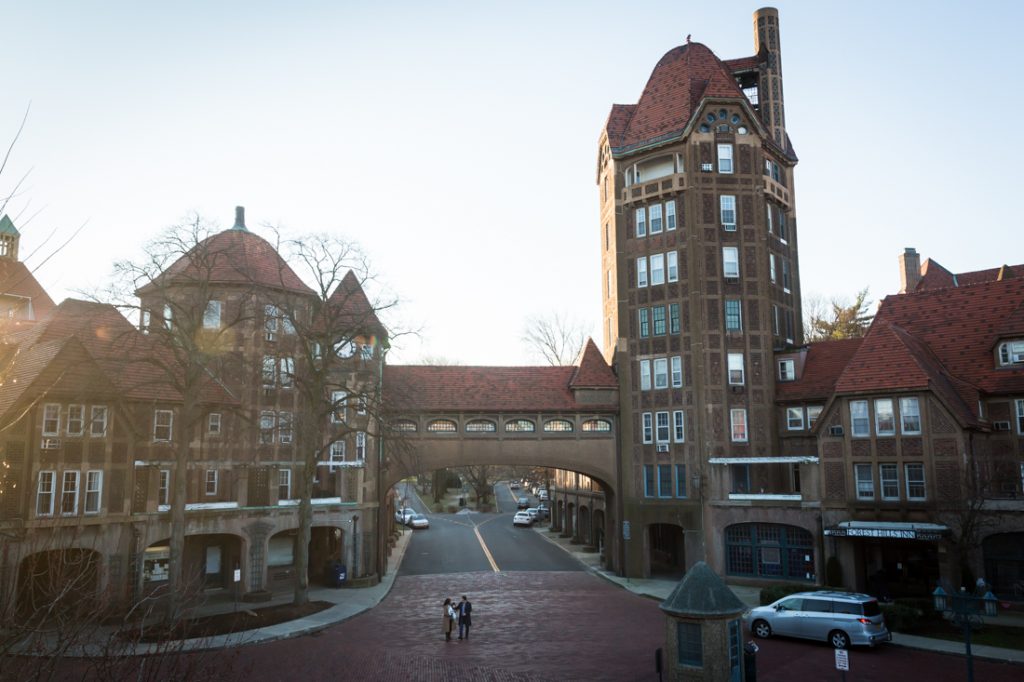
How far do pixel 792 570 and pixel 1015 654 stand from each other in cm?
1470

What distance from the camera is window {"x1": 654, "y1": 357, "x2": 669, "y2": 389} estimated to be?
43.0m

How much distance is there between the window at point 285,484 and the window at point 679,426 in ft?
66.7

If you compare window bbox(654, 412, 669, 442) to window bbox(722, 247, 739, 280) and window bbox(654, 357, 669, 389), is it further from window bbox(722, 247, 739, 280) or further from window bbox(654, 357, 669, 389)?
window bbox(722, 247, 739, 280)

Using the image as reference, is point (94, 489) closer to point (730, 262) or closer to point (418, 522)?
point (730, 262)

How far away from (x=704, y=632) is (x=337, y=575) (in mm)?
23759

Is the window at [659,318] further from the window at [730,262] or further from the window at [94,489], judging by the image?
the window at [94,489]

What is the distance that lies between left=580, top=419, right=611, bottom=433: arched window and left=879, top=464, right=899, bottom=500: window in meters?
14.4

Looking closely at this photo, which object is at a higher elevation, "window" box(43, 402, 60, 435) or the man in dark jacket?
"window" box(43, 402, 60, 435)

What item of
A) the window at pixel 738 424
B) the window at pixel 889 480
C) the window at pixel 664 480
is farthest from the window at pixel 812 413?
the window at pixel 664 480

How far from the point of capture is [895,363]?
116 feet

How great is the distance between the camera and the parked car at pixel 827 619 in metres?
24.7

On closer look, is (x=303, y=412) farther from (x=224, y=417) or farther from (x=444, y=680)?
(x=444, y=680)

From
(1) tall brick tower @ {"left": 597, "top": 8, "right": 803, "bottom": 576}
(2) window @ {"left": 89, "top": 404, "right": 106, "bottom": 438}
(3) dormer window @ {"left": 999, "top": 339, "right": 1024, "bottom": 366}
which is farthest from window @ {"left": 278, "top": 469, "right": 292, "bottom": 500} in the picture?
(3) dormer window @ {"left": 999, "top": 339, "right": 1024, "bottom": 366}

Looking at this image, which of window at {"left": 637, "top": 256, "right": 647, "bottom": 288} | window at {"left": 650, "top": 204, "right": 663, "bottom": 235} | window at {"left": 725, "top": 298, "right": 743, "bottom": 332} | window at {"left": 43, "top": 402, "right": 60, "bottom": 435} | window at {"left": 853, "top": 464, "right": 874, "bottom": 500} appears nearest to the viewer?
window at {"left": 43, "top": 402, "right": 60, "bottom": 435}
